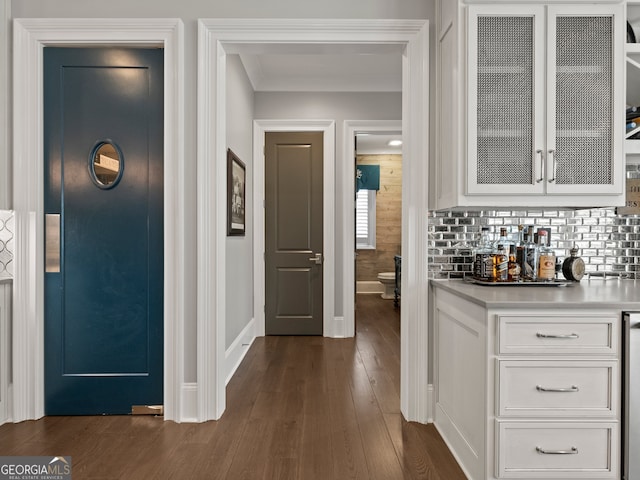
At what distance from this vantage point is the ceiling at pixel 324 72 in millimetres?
4102

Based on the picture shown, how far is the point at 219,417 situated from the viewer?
260 centimetres

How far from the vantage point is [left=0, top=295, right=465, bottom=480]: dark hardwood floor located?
202 centimetres

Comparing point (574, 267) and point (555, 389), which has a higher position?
point (574, 267)

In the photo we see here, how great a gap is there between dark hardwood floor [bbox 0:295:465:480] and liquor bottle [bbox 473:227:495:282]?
3.01 feet

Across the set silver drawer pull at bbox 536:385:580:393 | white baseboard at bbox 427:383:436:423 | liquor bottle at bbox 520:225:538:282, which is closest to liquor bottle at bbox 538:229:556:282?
liquor bottle at bbox 520:225:538:282

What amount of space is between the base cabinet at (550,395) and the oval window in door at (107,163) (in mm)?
2207

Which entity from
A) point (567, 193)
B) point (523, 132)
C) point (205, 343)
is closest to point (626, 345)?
point (567, 193)

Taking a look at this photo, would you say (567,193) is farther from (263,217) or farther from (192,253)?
(263,217)

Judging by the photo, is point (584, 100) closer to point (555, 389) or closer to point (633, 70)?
point (633, 70)

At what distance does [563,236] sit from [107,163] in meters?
2.75

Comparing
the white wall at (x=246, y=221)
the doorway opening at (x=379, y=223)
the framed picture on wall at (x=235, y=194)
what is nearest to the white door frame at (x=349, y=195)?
the white wall at (x=246, y=221)

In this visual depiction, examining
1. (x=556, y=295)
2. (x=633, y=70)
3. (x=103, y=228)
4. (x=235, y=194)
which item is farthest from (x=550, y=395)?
(x=235, y=194)

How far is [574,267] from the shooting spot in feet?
7.81

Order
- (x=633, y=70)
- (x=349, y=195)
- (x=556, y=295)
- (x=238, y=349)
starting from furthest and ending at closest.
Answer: (x=349, y=195), (x=238, y=349), (x=633, y=70), (x=556, y=295)
